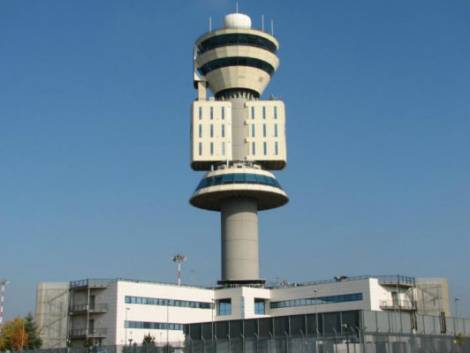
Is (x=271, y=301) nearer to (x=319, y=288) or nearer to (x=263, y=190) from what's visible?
(x=319, y=288)

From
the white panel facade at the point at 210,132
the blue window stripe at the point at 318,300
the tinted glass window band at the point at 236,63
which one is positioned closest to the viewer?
the blue window stripe at the point at 318,300

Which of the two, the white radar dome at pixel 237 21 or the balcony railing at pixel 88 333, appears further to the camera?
the white radar dome at pixel 237 21

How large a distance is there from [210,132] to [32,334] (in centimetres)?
3913

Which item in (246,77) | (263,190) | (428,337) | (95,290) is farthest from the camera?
(246,77)

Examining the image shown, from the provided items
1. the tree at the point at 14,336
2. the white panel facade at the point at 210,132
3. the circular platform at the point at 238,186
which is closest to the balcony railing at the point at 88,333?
the tree at the point at 14,336

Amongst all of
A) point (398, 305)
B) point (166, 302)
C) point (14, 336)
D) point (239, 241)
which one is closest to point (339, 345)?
point (398, 305)

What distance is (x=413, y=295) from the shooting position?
3954 inches

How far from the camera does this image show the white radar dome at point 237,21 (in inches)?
4350

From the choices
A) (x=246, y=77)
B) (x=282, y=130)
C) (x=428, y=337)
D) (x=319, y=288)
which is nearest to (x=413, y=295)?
(x=319, y=288)

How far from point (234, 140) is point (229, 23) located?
1847 centimetres

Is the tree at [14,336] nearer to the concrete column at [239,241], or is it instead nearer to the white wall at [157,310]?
the white wall at [157,310]

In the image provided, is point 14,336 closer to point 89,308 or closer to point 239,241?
point 89,308

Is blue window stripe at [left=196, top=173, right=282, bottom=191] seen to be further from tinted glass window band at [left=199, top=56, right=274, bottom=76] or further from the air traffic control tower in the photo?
tinted glass window band at [left=199, top=56, right=274, bottom=76]

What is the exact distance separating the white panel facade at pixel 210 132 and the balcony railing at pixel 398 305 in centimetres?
3116
